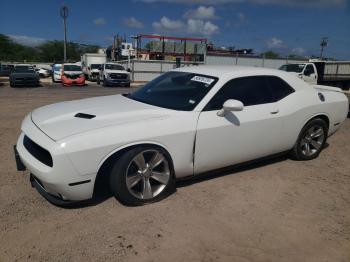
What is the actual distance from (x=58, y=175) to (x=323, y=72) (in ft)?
61.2

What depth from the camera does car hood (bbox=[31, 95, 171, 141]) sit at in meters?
3.47

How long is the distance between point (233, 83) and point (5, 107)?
355 inches

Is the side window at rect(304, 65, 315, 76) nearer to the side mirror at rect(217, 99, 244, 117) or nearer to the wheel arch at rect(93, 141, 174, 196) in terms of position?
the side mirror at rect(217, 99, 244, 117)

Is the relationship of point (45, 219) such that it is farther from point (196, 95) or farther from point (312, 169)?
point (312, 169)

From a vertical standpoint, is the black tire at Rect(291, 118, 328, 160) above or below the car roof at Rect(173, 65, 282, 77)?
below

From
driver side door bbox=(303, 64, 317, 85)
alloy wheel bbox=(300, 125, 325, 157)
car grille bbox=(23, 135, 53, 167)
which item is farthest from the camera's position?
driver side door bbox=(303, 64, 317, 85)

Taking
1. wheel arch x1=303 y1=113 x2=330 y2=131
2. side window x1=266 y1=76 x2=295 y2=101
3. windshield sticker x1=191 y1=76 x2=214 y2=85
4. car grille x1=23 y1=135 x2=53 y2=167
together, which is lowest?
car grille x1=23 y1=135 x2=53 y2=167

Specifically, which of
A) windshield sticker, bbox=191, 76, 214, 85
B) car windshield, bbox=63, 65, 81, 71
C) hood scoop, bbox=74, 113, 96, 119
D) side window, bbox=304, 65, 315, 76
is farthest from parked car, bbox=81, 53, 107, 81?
hood scoop, bbox=74, 113, 96, 119

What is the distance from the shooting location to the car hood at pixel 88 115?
347 centimetres

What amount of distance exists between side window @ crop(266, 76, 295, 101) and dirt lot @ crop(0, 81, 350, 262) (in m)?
1.16

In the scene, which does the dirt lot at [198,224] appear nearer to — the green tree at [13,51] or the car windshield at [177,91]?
the car windshield at [177,91]

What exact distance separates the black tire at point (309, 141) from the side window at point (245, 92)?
96 centimetres

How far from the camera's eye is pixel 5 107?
10883 millimetres

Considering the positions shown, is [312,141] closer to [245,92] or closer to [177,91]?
[245,92]
